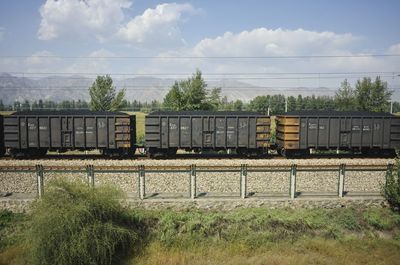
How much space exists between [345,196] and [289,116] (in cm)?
948

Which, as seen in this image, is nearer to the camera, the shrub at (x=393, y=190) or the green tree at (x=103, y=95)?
the shrub at (x=393, y=190)

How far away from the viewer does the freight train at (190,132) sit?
20.4 metres

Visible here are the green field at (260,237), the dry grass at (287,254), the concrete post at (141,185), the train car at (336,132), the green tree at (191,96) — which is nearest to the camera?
the dry grass at (287,254)

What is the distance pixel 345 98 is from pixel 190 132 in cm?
2945

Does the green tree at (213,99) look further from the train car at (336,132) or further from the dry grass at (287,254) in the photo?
the dry grass at (287,254)

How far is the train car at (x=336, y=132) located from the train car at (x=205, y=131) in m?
1.76

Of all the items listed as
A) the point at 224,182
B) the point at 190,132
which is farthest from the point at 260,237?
the point at 190,132

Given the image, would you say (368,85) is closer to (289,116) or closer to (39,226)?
(289,116)

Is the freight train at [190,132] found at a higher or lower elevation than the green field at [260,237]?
higher

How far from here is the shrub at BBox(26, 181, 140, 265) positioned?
27.1 ft

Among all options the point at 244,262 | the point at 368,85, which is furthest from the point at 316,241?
the point at 368,85

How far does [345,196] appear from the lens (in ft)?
40.8

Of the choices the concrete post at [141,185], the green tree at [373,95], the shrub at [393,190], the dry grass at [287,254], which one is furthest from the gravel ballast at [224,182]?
the green tree at [373,95]

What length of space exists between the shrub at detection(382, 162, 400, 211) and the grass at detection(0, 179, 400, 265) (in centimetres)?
38
